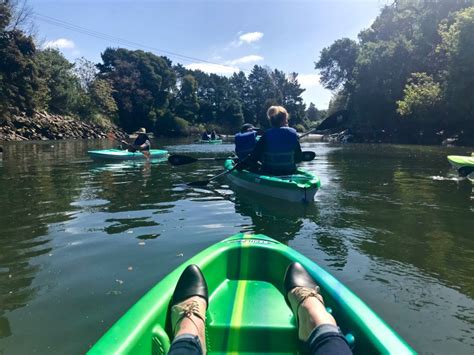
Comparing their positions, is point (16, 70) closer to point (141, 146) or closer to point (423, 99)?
point (141, 146)

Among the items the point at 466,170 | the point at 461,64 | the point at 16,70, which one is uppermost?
the point at 16,70

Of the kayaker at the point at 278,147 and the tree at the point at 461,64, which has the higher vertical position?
the tree at the point at 461,64

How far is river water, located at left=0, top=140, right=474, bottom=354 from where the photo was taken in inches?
133

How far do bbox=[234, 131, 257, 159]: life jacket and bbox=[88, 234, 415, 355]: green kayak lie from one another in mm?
6254

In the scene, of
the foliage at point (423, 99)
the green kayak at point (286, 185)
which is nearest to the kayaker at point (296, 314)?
the green kayak at point (286, 185)

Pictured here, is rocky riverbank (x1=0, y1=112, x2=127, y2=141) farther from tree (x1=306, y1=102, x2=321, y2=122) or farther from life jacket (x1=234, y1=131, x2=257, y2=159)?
tree (x1=306, y1=102, x2=321, y2=122)

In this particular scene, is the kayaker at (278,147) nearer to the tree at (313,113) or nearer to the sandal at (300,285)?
the sandal at (300,285)

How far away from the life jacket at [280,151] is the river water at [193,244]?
784 mm

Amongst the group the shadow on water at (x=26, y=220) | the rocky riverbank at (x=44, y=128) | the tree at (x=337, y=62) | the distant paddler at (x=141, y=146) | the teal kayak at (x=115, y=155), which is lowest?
the shadow on water at (x=26, y=220)

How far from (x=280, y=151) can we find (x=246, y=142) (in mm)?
1885

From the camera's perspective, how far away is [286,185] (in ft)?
25.6

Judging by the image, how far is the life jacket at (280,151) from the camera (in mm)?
7969

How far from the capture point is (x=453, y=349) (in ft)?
9.65

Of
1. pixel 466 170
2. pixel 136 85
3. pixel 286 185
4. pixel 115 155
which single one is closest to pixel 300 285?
pixel 286 185
